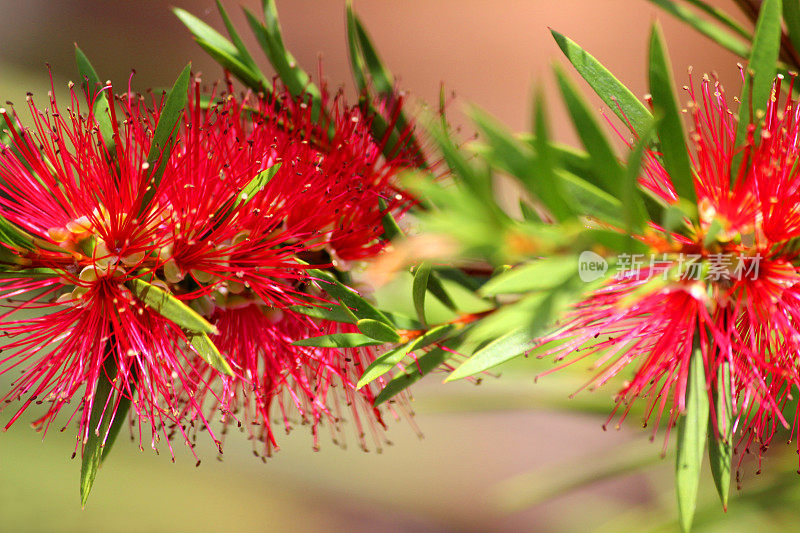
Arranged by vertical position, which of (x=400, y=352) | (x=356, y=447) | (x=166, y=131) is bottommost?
(x=356, y=447)

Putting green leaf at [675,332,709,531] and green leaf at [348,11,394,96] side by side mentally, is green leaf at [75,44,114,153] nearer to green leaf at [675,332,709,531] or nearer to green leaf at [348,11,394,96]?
green leaf at [348,11,394,96]

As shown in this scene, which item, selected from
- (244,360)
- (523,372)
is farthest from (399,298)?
(244,360)

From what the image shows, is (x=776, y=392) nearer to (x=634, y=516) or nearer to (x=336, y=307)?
(x=336, y=307)

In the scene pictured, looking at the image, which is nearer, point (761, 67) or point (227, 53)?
point (761, 67)

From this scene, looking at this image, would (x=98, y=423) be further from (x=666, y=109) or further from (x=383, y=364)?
(x=666, y=109)

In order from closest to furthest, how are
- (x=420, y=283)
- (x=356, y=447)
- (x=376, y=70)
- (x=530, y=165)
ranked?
1. (x=530, y=165)
2. (x=420, y=283)
3. (x=376, y=70)
4. (x=356, y=447)

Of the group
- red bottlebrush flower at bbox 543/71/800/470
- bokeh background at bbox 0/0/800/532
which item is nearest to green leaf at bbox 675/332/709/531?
red bottlebrush flower at bbox 543/71/800/470

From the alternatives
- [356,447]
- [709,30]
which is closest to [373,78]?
[709,30]
